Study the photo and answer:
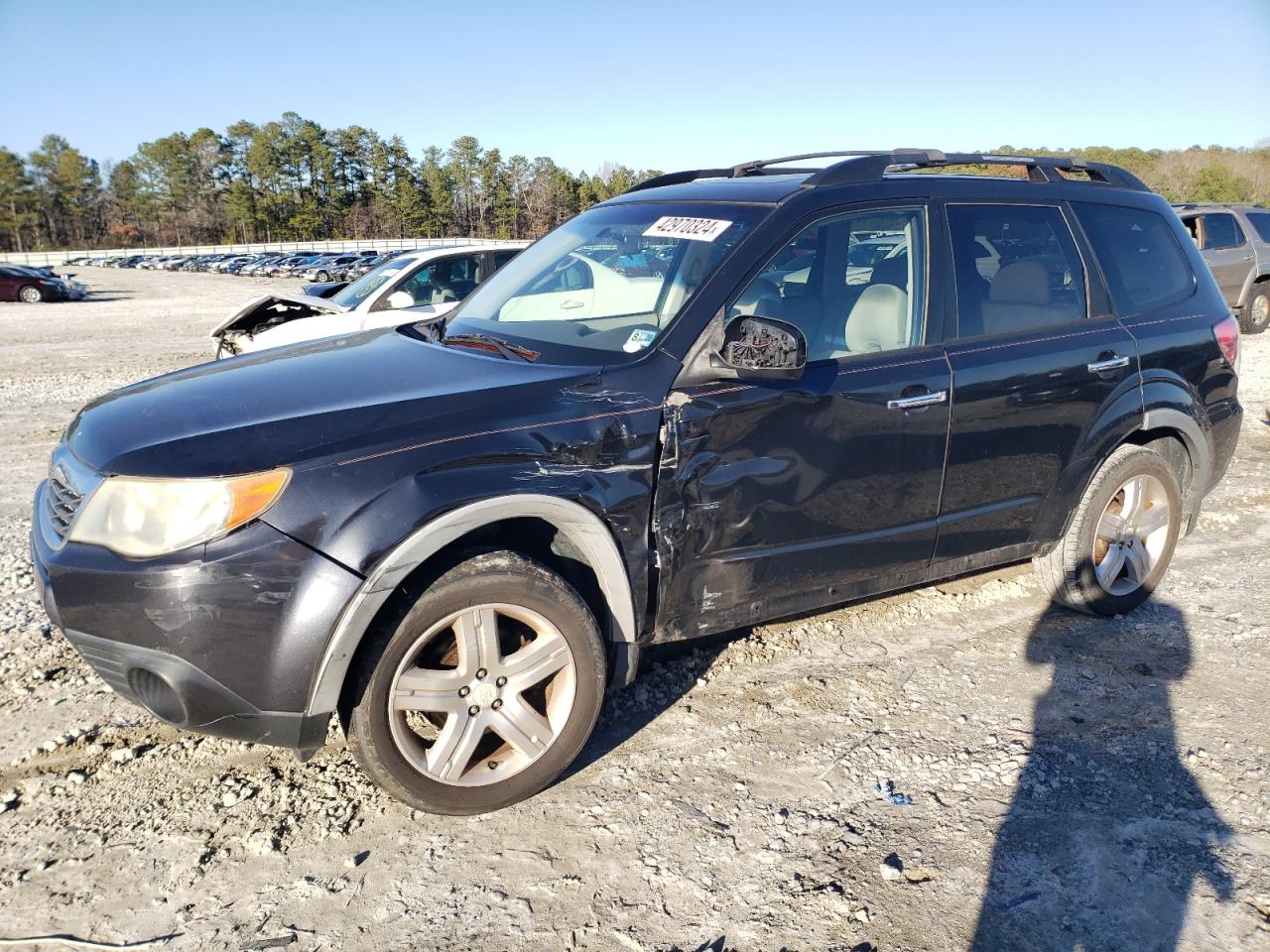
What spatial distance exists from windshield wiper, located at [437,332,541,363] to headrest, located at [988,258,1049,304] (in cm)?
197

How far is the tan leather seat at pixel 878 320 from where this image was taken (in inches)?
143

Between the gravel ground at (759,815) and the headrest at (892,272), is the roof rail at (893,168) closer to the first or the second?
the headrest at (892,272)

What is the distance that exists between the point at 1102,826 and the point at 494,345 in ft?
8.59

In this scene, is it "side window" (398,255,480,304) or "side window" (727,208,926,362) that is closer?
"side window" (727,208,926,362)

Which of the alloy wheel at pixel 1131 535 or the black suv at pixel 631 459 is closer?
the black suv at pixel 631 459

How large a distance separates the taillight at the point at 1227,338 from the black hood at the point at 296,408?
3.49 metres

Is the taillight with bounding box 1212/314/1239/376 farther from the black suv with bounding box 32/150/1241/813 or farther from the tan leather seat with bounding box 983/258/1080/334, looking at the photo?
the tan leather seat with bounding box 983/258/1080/334

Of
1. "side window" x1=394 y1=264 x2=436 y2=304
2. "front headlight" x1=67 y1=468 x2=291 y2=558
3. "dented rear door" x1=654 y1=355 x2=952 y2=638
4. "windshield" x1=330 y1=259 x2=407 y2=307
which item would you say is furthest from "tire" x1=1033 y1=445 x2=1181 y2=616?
"windshield" x1=330 y1=259 x2=407 y2=307

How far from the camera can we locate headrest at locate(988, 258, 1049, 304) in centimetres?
397

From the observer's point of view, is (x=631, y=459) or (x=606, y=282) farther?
(x=606, y=282)

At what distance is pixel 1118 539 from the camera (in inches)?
178

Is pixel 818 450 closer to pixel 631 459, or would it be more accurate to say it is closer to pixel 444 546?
pixel 631 459

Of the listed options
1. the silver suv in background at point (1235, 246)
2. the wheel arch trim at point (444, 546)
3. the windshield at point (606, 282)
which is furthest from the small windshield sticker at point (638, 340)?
the silver suv in background at point (1235, 246)

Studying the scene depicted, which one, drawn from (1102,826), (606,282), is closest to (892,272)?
(606,282)
